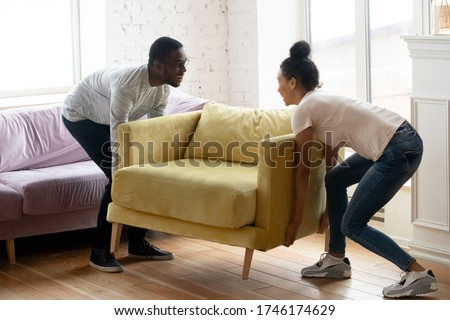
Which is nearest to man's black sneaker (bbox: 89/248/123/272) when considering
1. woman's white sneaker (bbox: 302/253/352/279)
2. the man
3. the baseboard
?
the man

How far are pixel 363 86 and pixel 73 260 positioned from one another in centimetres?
194

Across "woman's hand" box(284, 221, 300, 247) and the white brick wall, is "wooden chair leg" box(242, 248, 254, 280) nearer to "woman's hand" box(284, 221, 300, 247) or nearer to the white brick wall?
"woman's hand" box(284, 221, 300, 247)

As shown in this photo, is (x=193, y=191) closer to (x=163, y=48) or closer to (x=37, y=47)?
(x=163, y=48)

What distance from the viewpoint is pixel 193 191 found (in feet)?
12.8

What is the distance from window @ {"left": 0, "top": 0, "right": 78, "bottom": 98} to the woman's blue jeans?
89.7 inches

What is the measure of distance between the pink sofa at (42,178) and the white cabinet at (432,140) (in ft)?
5.29

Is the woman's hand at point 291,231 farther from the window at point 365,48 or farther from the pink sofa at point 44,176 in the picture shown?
the window at point 365,48

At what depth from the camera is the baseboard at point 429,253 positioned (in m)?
4.18

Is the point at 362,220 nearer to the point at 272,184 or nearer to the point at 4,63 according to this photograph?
the point at 272,184

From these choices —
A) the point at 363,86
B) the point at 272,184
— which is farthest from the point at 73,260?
the point at 363,86

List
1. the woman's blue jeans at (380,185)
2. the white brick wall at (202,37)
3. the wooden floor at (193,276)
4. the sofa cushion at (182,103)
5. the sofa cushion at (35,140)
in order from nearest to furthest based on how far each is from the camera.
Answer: the woman's blue jeans at (380,185) < the wooden floor at (193,276) < the sofa cushion at (35,140) < the sofa cushion at (182,103) < the white brick wall at (202,37)

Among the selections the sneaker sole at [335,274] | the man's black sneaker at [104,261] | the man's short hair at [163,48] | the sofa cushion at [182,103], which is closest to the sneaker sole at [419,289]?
the sneaker sole at [335,274]

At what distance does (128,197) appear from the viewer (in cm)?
413

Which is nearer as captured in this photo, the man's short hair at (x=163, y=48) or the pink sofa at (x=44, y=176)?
the man's short hair at (x=163, y=48)
